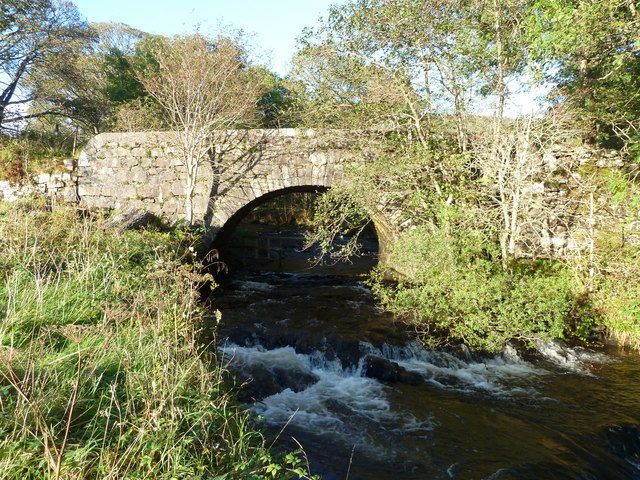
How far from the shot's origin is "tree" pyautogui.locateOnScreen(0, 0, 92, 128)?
15.1 metres

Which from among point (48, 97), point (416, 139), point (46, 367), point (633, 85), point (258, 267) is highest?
point (48, 97)

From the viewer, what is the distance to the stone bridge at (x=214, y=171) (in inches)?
370

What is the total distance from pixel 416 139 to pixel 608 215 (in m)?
3.94

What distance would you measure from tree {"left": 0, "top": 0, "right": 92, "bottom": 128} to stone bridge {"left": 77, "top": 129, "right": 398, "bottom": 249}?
337 inches

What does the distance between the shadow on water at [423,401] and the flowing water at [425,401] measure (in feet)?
0.05

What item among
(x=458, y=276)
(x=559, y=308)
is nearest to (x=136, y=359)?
(x=458, y=276)

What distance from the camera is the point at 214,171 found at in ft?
31.8

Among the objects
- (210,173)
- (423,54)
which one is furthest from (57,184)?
(423,54)

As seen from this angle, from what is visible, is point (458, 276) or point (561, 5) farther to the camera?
point (458, 276)

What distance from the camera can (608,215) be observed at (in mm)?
7828

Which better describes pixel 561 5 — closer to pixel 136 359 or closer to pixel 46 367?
pixel 136 359

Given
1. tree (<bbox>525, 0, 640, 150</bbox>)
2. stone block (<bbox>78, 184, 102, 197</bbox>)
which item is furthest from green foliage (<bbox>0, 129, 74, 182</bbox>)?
tree (<bbox>525, 0, 640, 150</bbox>)

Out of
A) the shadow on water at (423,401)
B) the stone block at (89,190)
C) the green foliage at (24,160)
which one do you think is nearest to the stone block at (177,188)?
the stone block at (89,190)

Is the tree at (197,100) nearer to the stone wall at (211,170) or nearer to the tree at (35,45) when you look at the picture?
the stone wall at (211,170)
